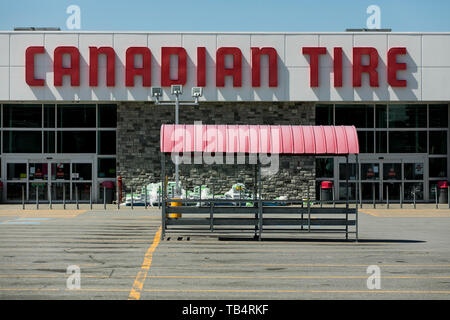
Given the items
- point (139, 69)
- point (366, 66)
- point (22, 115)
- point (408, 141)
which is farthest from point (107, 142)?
point (408, 141)

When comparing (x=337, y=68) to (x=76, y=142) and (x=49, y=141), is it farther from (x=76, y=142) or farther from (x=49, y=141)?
(x=49, y=141)

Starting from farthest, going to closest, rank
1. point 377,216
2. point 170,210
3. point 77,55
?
point 77,55
point 377,216
point 170,210

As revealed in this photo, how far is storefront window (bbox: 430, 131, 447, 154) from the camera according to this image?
29.7 metres

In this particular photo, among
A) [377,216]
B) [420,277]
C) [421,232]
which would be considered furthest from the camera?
[377,216]

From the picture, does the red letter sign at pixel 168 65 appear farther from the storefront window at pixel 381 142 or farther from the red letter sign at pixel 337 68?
the storefront window at pixel 381 142

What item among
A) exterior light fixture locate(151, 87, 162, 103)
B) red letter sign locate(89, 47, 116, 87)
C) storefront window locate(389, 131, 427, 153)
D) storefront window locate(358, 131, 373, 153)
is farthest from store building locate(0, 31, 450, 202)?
exterior light fixture locate(151, 87, 162, 103)

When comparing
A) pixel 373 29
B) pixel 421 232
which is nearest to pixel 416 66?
pixel 373 29

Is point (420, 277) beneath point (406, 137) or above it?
beneath

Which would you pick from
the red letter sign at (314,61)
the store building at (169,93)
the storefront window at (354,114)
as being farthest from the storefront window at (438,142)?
the red letter sign at (314,61)

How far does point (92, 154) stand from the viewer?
29.1 m

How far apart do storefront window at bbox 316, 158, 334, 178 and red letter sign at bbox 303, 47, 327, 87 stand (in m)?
4.22

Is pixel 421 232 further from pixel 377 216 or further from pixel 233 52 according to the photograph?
pixel 233 52

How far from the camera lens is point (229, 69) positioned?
27.5m
